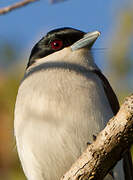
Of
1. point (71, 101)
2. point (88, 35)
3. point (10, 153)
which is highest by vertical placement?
point (88, 35)

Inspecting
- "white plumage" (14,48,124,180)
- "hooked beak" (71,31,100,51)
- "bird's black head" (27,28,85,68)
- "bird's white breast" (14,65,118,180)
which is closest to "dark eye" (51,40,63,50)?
"bird's black head" (27,28,85,68)

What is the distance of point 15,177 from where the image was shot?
579 centimetres

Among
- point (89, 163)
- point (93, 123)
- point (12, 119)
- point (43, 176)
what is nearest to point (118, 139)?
point (89, 163)

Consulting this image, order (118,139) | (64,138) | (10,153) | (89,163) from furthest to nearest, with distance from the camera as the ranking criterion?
(10,153) < (64,138) < (89,163) < (118,139)

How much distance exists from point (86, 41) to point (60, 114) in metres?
1.39

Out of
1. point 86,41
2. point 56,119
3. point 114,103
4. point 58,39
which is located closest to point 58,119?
point 56,119

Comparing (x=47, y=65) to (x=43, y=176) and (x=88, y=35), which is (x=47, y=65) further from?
(x=43, y=176)

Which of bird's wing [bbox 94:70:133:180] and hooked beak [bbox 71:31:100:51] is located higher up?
hooked beak [bbox 71:31:100:51]

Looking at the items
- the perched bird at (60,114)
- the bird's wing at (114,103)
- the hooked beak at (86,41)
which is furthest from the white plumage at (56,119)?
the hooked beak at (86,41)

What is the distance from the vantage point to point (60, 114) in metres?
5.69

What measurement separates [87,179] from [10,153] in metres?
1.86

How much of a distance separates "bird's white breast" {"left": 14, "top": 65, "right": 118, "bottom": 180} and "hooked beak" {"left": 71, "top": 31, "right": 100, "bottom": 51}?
0.63 meters

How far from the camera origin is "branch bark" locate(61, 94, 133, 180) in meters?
3.95

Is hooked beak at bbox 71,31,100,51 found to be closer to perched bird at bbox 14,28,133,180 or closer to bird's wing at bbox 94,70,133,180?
perched bird at bbox 14,28,133,180
